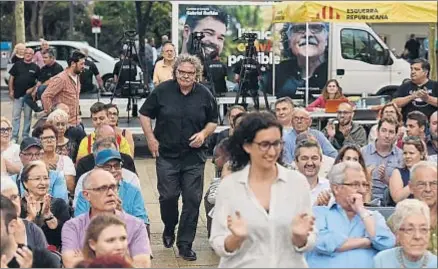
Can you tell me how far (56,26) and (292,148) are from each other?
120ft

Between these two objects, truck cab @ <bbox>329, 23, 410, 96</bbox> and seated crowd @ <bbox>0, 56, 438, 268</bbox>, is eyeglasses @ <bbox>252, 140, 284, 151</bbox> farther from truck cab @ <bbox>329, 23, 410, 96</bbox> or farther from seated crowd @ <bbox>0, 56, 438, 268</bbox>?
truck cab @ <bbox>329, 23, 410, 96</bbox>

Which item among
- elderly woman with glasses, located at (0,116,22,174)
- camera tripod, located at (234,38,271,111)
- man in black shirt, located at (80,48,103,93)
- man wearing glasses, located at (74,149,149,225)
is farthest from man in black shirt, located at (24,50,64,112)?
man wearing glasses, located at (74,149,149,225)

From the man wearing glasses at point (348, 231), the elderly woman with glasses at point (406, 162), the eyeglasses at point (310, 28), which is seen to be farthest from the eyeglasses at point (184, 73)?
the eyeglasses at point (310, 28)

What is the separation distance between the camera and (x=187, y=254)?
7.55 m

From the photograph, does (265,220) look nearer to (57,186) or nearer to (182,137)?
(57,186)

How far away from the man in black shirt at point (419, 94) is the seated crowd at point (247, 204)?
2083 millimetres

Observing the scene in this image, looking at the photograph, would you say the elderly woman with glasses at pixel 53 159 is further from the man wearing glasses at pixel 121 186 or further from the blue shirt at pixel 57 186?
the man wearing glasses at pixel 121 186

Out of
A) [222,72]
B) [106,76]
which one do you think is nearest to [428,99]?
[222,72]

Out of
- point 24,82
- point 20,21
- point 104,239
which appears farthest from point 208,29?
point 104,239

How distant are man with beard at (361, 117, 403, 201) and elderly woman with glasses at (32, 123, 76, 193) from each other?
8.49 ft

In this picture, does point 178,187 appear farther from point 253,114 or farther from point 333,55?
point 333,55

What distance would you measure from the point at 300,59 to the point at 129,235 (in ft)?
41.1

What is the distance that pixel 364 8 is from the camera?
14.4 metres

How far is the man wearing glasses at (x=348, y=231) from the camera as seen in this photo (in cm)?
496
